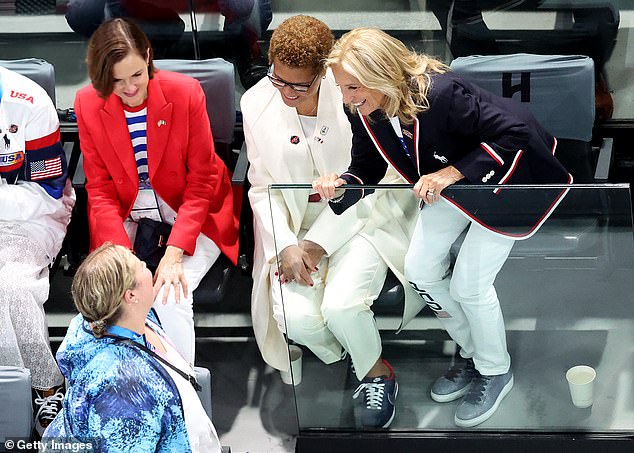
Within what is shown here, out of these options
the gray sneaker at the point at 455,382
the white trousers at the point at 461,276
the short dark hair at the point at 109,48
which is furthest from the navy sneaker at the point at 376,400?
the short dark hair at the point at 109,48

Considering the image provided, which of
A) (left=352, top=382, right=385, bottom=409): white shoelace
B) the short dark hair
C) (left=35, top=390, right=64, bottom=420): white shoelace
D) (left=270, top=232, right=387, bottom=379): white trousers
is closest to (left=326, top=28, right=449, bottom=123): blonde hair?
(left=270, top=232, right=387, bottom=379): white trousers

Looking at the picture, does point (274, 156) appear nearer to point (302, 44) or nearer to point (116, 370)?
point (302, 44)

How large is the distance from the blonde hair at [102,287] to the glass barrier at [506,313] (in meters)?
0.65

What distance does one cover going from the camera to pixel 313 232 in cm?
396

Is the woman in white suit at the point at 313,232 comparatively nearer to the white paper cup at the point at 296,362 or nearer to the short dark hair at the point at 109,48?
the white paper cup at the point at 296,362

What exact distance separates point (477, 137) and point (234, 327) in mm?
1621

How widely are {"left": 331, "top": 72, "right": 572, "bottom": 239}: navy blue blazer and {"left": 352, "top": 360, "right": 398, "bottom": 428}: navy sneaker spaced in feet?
2.29

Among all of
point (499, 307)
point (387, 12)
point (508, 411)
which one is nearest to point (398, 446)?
point (508, 411)

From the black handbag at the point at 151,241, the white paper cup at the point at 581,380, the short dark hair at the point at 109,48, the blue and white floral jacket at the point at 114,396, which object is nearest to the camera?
the blue and white floral jacket at the point at 114,396

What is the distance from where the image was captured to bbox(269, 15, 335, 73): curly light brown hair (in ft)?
13.5

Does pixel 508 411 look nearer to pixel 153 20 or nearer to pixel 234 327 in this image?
pixel 234 327

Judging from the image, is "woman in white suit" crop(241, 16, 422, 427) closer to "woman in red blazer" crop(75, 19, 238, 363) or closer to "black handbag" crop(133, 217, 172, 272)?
"woman in red blazer" crop(75, 19, 238, 363)

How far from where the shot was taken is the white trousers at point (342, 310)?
404 centimetres

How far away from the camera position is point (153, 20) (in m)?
5.16
